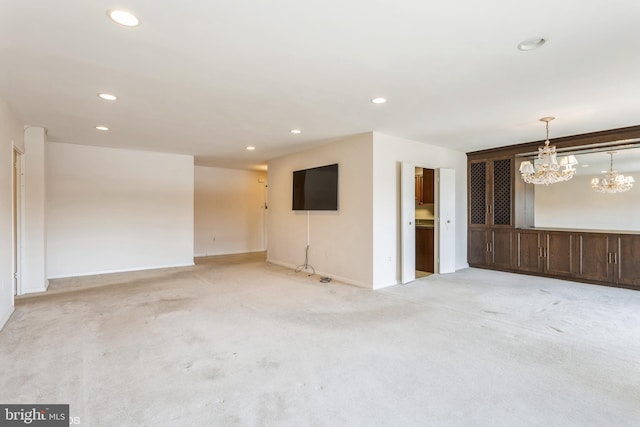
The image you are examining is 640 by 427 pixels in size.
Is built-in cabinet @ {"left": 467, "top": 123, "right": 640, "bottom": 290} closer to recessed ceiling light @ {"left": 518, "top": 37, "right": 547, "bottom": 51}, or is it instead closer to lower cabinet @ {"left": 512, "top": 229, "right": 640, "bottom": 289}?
lower cabinet @ {"left": 512, "top": 229, "right": 640, "bottom": 289}

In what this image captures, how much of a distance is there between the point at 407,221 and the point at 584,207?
594cm

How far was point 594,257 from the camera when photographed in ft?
17.2

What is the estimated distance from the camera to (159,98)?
3.49 meters

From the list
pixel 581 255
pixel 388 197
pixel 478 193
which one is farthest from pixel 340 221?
pixel 581 255

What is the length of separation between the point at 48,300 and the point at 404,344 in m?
4.60

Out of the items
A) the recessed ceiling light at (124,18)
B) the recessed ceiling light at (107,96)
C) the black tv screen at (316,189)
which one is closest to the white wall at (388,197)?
the black tv screen at (316,189)

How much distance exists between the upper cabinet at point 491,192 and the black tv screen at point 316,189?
127 inches

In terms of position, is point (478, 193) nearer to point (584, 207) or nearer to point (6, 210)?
point (584, 207)

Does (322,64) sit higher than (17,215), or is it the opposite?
(322,64)

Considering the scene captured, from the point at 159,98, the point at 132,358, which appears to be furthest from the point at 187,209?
the point at 132,358

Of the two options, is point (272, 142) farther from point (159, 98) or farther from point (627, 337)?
point (627, 337)

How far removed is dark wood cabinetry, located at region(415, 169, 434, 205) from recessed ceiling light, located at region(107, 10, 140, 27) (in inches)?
211

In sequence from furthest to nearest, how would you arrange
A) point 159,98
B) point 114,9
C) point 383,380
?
point 159,98
point 383,380
point 114,9

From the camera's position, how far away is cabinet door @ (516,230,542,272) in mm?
5867
